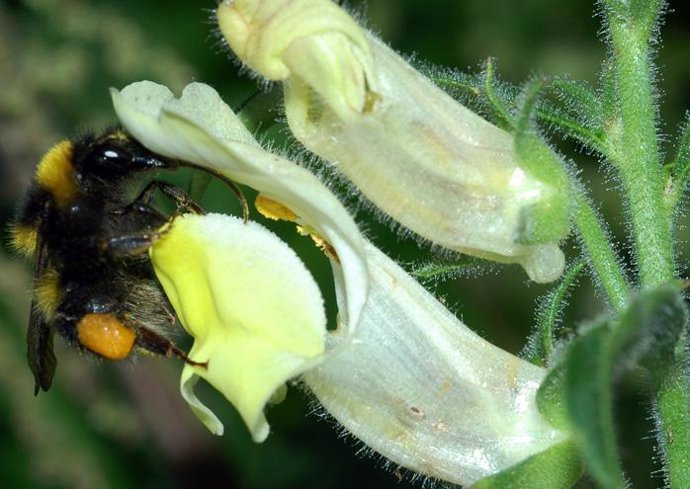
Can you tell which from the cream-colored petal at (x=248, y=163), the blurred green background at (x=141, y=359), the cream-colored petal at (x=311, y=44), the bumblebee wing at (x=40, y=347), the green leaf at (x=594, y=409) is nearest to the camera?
the green leaf at (x=594, y=409)

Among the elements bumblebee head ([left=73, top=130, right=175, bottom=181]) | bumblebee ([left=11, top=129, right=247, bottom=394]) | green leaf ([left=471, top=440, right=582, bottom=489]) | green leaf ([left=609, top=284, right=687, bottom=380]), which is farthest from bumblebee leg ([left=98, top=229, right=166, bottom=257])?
green leaf ([left=609, top=284, right=687, bottom=380])

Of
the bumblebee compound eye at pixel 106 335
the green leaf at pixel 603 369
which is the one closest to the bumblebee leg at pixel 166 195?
the bumblebee compound eye at pixel 106 335

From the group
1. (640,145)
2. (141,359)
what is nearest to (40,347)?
(640,145)

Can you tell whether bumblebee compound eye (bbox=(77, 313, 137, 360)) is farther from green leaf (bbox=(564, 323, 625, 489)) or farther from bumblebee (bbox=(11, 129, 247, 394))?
green leaf (bbox=(564, 323, 625, 489))

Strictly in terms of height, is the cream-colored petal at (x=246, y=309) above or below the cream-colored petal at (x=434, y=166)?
below

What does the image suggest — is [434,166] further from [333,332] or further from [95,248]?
[95,248]

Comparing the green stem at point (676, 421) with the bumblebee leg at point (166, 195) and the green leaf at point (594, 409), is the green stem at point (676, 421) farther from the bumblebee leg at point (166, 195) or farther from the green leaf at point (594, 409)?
the bumblebee leg at point (166, 195)

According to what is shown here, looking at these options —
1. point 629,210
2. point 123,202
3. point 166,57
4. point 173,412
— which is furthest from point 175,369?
point 629,210
